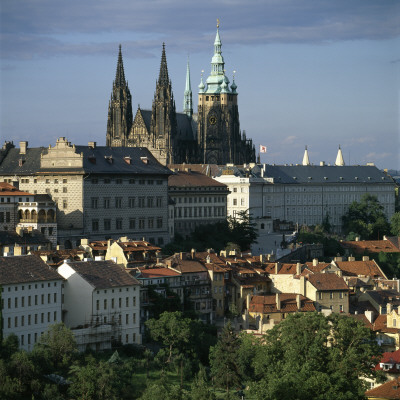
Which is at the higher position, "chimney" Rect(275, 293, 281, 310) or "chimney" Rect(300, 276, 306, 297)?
"chimney" Rect(300, 276, 306, 297)

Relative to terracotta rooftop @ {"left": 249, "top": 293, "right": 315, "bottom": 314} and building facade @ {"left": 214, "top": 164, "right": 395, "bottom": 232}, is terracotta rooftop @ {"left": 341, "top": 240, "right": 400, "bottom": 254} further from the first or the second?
terracotta rooftop @ {"left": 249, "top": 293, "right": 315, "bottom": 314}

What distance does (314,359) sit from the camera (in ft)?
255

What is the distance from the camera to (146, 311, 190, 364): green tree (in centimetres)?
8712

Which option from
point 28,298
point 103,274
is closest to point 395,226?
point 103,274

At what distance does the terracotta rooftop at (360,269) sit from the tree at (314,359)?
3156 cm

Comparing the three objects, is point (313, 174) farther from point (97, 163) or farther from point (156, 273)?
point (156, 273)

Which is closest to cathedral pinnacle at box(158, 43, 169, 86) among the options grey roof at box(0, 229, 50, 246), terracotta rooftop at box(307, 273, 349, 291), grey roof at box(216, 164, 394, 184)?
grey roof at box(216, 164, 394, 184)

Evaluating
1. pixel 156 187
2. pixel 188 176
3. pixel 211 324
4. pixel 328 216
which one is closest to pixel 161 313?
pixel 211 324

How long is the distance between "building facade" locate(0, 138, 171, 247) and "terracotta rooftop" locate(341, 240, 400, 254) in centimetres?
2340

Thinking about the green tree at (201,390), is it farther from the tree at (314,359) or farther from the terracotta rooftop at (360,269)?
the terracotta rooftop at (360,269)

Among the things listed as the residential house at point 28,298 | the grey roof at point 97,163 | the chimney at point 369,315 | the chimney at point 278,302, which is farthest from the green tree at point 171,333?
the grey roof at point 97,163

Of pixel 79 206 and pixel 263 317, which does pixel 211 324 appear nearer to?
pixel 263 317

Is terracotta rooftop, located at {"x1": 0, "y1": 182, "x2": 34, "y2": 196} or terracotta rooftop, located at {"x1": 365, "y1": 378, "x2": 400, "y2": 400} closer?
terracotta rooftop, located at {"x1": 365, "y1": 378, "x2": 400, "y2": 400}

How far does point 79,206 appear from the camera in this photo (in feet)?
392
